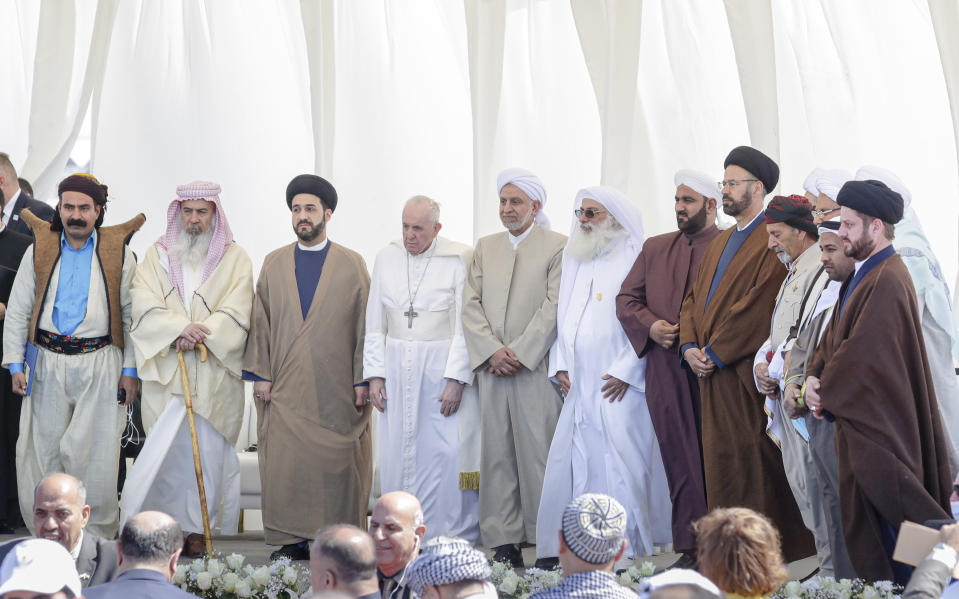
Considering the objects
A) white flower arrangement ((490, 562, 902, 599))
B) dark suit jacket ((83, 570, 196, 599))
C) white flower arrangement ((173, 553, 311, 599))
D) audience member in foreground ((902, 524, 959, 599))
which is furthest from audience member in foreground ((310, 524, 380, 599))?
audience member in foreground ((902, 524, 959, 599))

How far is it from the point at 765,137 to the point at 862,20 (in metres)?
1.03

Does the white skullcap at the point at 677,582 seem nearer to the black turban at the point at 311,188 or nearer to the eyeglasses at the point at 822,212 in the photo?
the eyeglasses at the point at 822,212

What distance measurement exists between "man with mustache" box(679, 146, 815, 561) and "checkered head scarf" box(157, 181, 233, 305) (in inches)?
94.3

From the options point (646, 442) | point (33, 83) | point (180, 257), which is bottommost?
point (646, 442)

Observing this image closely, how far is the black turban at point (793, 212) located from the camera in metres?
5.11

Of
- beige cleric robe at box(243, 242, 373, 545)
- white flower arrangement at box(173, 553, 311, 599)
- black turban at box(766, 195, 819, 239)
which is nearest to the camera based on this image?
white flower arrangement at box(173, 553, 311, 599)

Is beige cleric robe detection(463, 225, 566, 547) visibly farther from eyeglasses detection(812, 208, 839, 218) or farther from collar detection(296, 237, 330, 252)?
eyeglasses detection(812, 208, 839, 218)

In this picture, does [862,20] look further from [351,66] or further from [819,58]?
Result: [351,66]

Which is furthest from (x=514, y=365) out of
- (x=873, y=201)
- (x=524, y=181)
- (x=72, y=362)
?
(x=72, y=362)

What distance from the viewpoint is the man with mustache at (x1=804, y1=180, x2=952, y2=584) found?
14.0 feet

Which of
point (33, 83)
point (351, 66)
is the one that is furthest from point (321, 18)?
A: point (33, 83)

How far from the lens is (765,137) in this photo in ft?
22.3

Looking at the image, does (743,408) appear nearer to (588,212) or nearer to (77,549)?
(588,212)

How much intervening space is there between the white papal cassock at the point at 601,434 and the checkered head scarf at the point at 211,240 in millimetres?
1789
